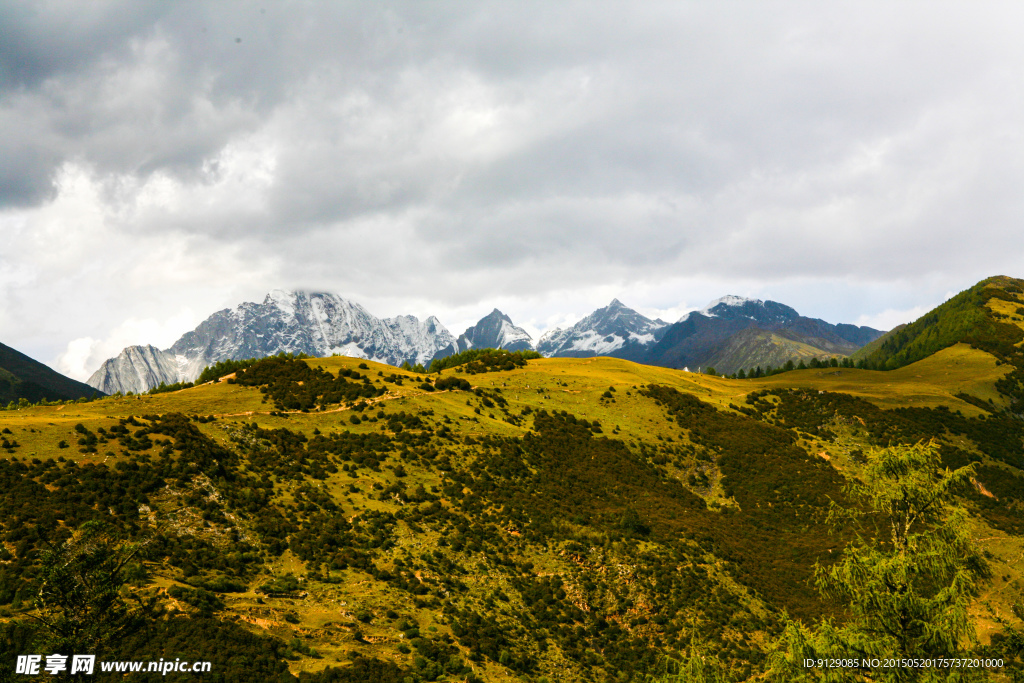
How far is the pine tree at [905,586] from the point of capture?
20094 millimetres

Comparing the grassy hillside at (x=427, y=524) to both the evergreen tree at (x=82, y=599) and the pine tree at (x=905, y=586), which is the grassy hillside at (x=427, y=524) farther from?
the pine tree at (x=905, y=586)

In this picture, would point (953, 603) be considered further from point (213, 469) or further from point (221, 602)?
point (213, 469)

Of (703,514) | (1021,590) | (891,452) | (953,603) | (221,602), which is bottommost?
(1021,590)

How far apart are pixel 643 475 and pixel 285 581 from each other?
51410mm

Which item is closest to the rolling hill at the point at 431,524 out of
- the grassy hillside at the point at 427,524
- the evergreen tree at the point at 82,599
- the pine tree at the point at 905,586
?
the grassy hillside at the point at 427,524

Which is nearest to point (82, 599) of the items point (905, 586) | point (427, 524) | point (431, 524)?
point (427, 524)

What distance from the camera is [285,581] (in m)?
35.0

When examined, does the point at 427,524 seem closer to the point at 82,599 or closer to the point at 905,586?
the point at 82,599

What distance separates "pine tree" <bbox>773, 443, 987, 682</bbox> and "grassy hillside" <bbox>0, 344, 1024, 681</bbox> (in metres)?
19.9

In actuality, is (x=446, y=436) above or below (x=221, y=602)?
above

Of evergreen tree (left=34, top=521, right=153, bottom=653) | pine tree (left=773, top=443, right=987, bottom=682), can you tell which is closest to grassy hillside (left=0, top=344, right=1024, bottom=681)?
evergreen tree (left=34, top=521, right=153, bottom=653)

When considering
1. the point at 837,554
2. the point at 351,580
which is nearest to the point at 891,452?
the point at 351,580

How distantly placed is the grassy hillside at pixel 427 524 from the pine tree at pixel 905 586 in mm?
19885

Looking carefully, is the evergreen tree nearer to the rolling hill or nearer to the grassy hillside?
the rolling hill
